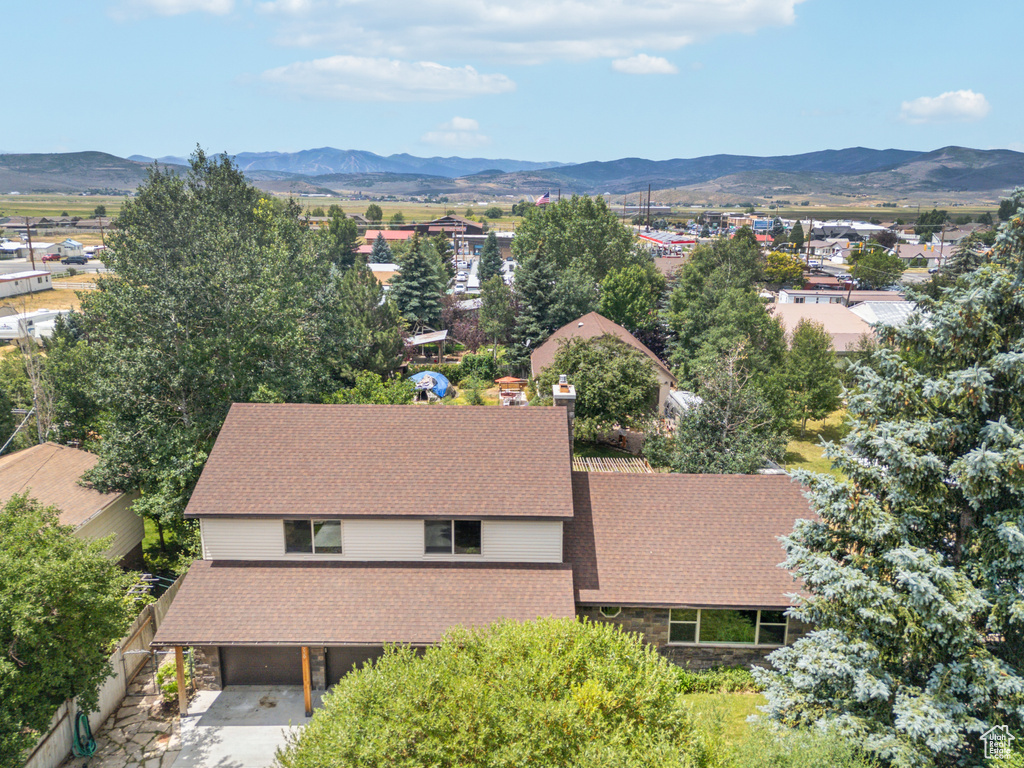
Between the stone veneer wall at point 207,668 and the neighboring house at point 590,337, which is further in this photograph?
A: the neighboring house at point 590,337

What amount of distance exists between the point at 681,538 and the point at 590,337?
2621 centimetres

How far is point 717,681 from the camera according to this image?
18609 millimetres

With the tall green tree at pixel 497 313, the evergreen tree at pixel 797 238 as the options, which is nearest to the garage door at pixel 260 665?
the tall green tree at pixel 497 313

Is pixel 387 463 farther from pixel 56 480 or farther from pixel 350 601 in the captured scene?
pixel 56 480

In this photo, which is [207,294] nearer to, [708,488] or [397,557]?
[397,557]

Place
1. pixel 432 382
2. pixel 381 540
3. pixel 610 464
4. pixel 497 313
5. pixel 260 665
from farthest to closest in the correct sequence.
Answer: pixel 497 313 → pixel 432 382 → pixel 610 464 → pixel 381 540 → pixel 260 665

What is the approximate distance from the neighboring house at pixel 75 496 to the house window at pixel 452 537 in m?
12.0

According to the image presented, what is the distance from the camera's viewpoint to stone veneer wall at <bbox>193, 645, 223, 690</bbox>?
18.7 meters

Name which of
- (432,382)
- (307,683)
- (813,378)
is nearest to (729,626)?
(307,683)

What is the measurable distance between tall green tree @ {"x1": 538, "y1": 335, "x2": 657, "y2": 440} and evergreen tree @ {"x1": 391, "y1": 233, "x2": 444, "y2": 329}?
29752 mm

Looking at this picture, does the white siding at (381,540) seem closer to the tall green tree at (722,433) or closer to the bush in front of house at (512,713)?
the bush in front of house at (512,713)

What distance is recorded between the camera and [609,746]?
35.6 ft

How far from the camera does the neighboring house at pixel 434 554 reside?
17844 millimetres

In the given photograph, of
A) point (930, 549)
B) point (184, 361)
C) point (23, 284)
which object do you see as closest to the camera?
point (930, 549)
